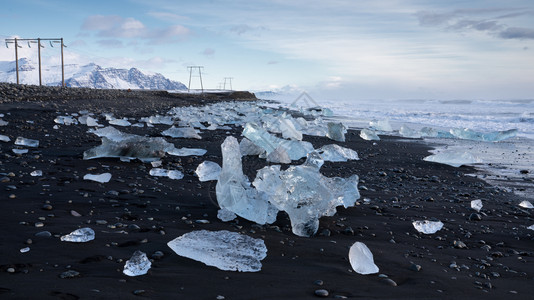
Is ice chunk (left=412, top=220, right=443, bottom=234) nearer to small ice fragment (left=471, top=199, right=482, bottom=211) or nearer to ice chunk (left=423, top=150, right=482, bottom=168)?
small ice fragment (left=471, top=199, right=482, bottom=211)

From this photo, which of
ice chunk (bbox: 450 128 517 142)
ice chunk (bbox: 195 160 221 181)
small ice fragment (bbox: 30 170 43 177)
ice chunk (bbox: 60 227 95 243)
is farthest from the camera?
ice chunk (bbox: 450 128 517 142)

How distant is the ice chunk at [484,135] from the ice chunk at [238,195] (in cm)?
1094

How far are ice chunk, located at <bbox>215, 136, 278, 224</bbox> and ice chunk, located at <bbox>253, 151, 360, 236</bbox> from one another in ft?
0.24

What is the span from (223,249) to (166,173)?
2.19m

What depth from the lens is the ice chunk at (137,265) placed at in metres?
1.61

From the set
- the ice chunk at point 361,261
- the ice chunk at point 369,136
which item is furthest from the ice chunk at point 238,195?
the ice chunk at point 369,136

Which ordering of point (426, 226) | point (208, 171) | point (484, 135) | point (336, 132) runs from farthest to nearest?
point (484, 135) < point (336, 132) < point (208, 171) < point (426, 226)

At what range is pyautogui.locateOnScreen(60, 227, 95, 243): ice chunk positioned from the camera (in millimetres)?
1926

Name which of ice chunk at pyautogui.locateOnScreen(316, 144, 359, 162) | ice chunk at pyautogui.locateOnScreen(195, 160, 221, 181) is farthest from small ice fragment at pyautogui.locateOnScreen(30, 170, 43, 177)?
ice chunk at pyautogui.locateOnScreen(316, 144, 359, 162)

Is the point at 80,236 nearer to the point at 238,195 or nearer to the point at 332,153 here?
the point at 238,195

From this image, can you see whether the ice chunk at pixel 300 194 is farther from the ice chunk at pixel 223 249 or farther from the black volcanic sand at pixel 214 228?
the ice chunk at pixel 223 249

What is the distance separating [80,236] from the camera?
1.96 meters

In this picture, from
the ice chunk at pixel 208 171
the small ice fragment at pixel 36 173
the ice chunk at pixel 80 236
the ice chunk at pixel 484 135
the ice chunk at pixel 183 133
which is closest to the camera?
the ice chunk at pixel 80 236

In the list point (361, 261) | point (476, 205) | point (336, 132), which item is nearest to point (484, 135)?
Result: point (336, 132)
